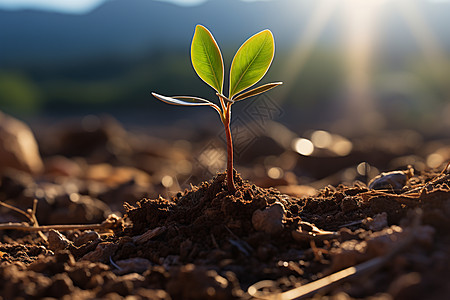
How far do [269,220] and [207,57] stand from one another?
737 millimetres

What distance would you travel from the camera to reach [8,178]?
15.0ft

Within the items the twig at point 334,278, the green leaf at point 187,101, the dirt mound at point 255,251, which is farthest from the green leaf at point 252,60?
the twig at point 334,278

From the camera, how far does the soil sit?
1325mm

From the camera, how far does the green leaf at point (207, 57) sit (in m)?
1.87

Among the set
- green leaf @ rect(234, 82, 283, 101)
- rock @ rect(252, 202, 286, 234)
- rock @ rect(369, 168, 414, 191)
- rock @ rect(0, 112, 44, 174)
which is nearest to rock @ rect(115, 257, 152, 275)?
rock @ rect(252, 202, 286, 234)

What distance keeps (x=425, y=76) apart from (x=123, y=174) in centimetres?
2285

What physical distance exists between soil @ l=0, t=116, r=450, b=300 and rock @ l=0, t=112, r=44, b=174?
519 centimetres

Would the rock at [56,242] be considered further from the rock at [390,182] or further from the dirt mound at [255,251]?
the rock at [390,182]

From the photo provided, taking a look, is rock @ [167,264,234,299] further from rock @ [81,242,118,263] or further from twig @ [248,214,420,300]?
rock @ [81,242,118,263]

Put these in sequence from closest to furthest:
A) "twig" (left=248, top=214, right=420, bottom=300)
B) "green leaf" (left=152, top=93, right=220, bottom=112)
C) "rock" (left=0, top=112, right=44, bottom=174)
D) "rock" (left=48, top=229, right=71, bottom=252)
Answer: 1. "twig" (left=248, top=214, right=420, bottom=300)
2. "green leaf" (left=152, top=93, right=220, bottom=112)
3. "rock" (left=48, top=229, right=71, bottom=252)
4. "rock" (left=0, top=112, right=44, bottom=174)

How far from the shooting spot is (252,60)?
1.91 m

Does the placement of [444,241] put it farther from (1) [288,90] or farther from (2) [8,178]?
(1) [288,90]

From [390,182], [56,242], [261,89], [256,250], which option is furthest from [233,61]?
[56,242]

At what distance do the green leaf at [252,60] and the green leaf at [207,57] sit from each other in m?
0.06
